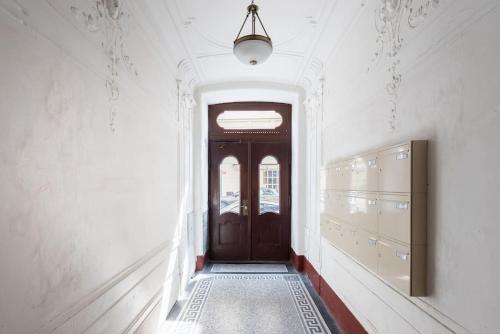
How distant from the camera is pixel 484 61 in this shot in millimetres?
1223

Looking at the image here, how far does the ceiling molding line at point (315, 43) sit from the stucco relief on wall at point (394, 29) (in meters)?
0.63

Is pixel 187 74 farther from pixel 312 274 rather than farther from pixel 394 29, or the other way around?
pixel 312 274

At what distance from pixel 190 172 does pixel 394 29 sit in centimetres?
348

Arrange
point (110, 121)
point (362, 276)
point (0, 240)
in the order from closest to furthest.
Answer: point (0, 240)
point (110, 121)
point (362, 276)

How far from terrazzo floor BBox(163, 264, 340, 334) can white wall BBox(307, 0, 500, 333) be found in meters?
1.07

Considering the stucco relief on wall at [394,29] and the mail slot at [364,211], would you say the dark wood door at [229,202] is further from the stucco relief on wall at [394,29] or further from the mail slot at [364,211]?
the stucco relief on wall at [394,29]

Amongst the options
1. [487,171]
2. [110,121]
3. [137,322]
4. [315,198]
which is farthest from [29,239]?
[315,198]

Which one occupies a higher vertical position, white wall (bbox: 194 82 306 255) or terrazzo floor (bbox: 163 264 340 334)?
white wall (bbox: 194 82 306 255)

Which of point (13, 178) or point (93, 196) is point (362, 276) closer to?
point (93, 196)

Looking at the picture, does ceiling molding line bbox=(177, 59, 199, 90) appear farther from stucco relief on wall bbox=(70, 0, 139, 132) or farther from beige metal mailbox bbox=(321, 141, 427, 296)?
beige metal mailbox bbox=(321, 141, 427, 296)

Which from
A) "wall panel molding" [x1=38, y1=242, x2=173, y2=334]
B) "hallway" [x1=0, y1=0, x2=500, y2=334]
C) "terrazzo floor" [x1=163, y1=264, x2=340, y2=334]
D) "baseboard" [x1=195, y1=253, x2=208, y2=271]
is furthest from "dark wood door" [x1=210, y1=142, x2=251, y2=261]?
"wall panel molding" [x1=38, y1=242, x2=173, y2=334]

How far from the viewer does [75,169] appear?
5.00ft

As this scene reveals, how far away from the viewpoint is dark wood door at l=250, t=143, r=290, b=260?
5531 millimetres

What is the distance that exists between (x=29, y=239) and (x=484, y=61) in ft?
6.99
